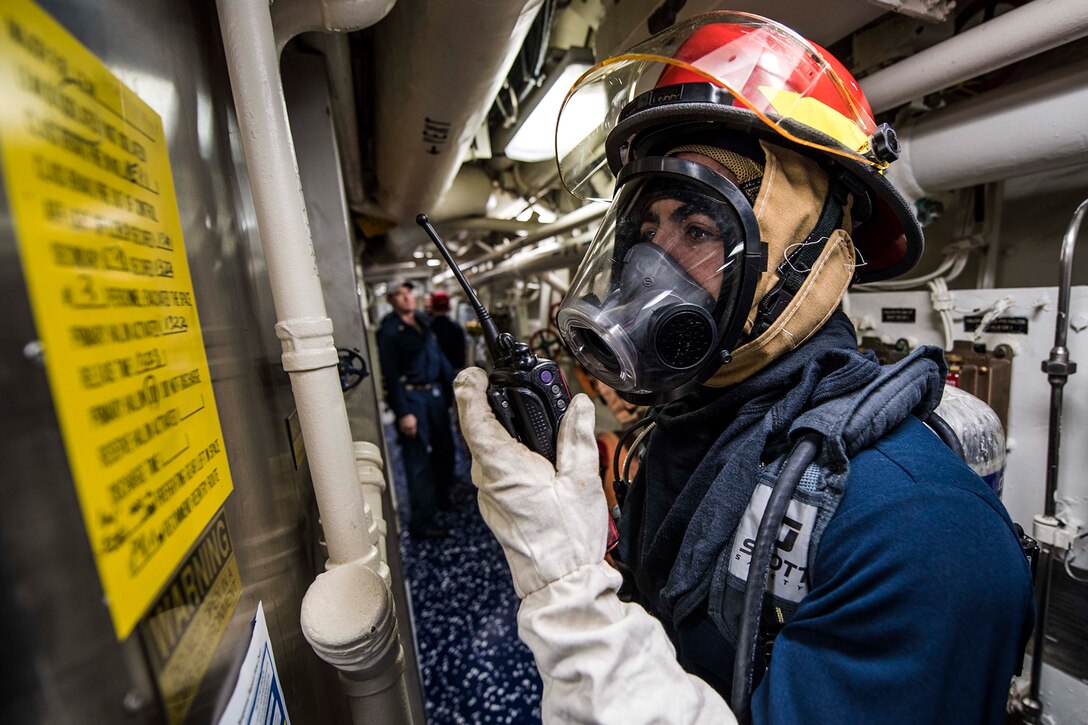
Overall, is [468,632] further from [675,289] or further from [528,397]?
[675,289]

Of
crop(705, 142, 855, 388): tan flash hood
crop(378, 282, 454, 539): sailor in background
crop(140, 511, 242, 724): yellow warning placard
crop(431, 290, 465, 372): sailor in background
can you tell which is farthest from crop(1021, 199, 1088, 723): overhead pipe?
crop(431, 290, 465, 372): sailor in background

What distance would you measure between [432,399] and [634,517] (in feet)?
10.6

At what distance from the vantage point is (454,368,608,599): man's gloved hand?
85 cm

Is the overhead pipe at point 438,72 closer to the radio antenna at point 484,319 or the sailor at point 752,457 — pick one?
the sailor at point 752,457

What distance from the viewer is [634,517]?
1393 millimetres

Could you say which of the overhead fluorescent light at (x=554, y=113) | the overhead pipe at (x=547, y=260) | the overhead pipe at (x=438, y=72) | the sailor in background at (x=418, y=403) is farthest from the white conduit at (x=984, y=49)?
the sailor in background at (x=418, y=403)

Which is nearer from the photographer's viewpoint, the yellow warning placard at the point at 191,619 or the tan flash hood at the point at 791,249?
the yellow warning placard at the point at 191,619

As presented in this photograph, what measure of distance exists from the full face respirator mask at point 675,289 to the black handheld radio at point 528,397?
154mm

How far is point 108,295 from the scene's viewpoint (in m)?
0.42

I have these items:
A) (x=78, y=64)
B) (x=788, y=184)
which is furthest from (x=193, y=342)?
(x=788, y=184)

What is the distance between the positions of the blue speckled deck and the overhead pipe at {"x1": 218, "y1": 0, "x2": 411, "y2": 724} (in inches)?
68.7

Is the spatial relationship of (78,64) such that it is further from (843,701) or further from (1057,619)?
(1057,619)

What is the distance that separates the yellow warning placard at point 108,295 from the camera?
1.13 feet

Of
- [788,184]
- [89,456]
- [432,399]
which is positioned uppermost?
[788,184]
